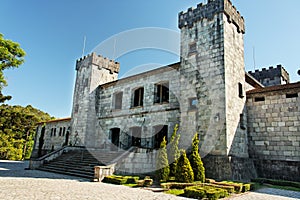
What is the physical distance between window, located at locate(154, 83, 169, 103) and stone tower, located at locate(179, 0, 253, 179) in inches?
82.5

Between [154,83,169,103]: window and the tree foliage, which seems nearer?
[154,83,169,103]: window

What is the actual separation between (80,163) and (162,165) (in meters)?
6.06

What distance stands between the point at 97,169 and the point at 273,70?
56.9 feet

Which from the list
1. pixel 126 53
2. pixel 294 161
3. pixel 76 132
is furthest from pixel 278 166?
pixel 76 132

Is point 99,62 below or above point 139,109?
above

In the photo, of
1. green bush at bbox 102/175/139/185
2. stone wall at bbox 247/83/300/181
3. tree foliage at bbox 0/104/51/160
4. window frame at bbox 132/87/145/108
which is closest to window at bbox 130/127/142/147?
window frame at bbox 132/87/145/108

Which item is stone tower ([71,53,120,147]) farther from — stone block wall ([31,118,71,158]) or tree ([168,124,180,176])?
tree ([168,124,180,176])

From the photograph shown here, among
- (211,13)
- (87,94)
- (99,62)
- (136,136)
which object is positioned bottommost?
(136,136)

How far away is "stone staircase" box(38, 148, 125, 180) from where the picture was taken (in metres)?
12.1

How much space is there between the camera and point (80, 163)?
44.4ft

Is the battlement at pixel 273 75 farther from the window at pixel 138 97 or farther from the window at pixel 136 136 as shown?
the window at pixel 136 136

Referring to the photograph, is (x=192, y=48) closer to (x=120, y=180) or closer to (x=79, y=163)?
(x=120, y=180)

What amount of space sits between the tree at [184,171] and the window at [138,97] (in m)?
7.47

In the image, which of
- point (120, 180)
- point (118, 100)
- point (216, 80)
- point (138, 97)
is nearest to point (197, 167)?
point (120, 180)
